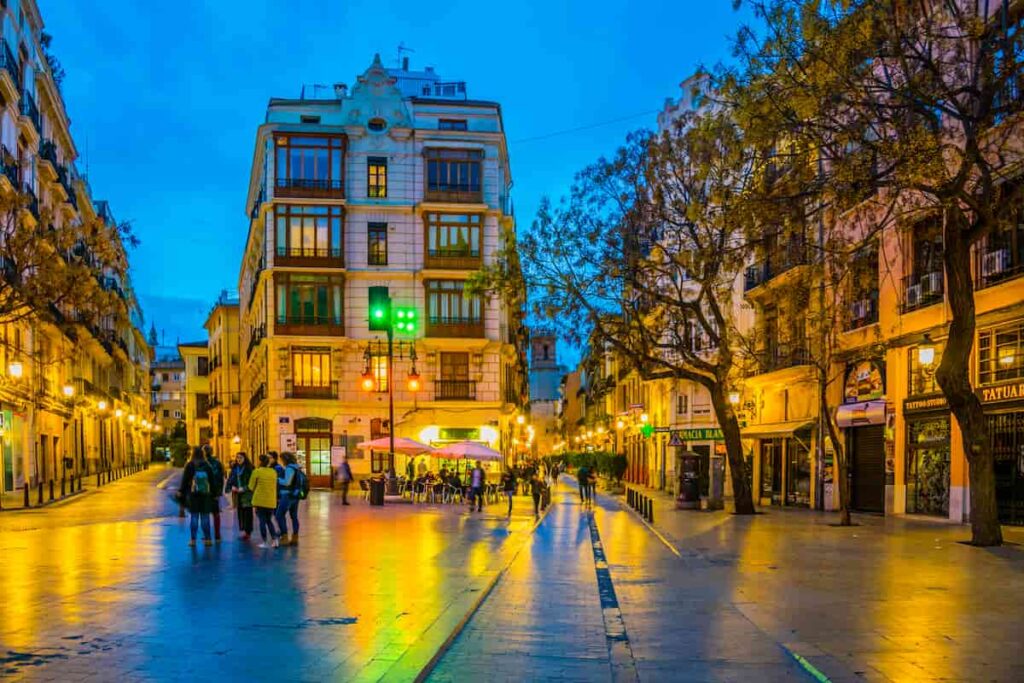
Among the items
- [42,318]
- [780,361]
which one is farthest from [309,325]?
[42,318]

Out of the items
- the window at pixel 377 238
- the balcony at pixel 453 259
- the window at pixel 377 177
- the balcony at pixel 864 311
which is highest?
the window at pixel 377 177

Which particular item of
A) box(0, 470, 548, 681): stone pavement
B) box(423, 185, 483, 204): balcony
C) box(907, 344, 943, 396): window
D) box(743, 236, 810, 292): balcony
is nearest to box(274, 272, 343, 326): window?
box(423, 185, 483, 204): balcony

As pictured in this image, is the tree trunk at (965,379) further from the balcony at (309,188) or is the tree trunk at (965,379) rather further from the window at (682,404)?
the balcony at (309,188)

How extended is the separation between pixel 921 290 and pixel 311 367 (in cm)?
3068

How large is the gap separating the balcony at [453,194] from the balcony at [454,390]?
9071 mm

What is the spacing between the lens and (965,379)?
630 inches

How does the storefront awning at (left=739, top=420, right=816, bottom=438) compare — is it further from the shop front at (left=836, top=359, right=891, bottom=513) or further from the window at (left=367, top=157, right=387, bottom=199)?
the window at (left=367, top=157, right=387, bottom=199)

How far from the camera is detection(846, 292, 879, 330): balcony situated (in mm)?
27750

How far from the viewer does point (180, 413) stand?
132375 millimetres

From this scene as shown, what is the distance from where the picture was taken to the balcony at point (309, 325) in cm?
4722

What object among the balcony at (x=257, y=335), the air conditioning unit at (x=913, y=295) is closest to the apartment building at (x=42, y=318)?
the balcony at (x=257, y=335)

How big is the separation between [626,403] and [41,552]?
53.3 m

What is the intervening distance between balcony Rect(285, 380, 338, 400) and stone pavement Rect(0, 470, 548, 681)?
2657 centimetres

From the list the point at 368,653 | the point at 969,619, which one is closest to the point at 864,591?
the point at 969,619
